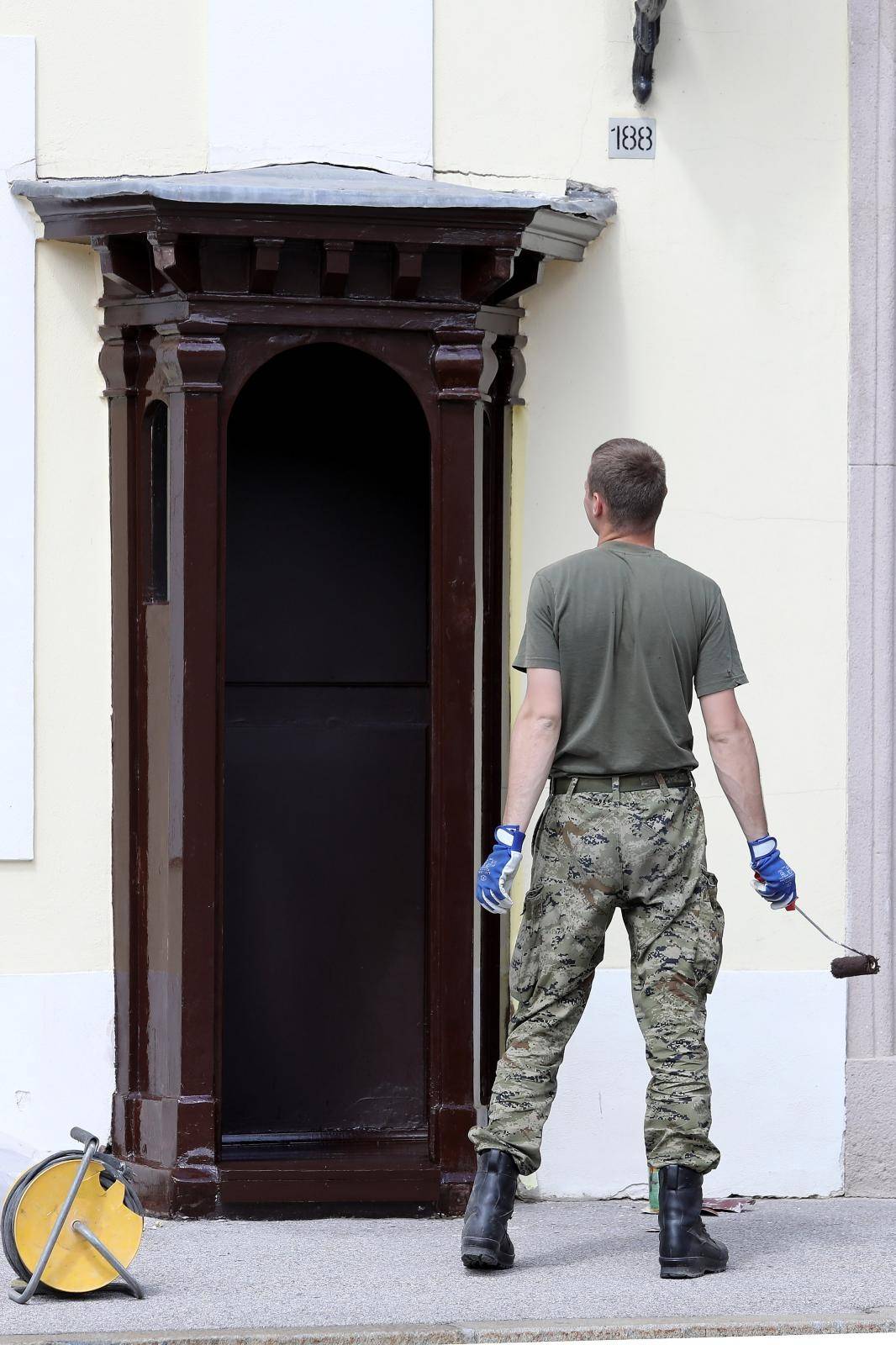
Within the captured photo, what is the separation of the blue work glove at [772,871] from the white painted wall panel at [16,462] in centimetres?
225

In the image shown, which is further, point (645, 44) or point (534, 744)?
point (645, 44)

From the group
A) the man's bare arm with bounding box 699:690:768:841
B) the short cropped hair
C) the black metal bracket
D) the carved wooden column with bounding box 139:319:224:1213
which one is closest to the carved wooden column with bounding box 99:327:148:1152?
the carved wooden column with bounding box 139:319:224:1213

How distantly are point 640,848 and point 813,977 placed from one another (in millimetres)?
1514

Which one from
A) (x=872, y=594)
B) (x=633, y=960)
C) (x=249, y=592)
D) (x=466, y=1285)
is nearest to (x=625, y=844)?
(x=633, y=960)

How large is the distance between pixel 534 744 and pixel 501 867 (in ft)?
1.07

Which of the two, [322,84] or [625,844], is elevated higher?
[322,84]

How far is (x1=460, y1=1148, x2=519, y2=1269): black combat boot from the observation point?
4.92m

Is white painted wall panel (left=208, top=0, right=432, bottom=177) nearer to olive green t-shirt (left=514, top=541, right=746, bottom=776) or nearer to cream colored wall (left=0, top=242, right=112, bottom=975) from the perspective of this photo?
cream colored wall (left=0, top=242, right=112, bottom=975)

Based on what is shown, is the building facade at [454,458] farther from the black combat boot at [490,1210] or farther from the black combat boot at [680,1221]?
the black combat boot at [680,1221]

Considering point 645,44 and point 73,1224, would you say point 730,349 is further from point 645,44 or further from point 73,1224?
point 73,1224

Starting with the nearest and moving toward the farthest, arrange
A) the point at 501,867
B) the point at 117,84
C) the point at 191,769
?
the point at 501,867, the point at 191,769, the point at 117,84

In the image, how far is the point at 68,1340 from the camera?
4.41 m

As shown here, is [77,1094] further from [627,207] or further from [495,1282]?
[627,207]

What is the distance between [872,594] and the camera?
6.27m
